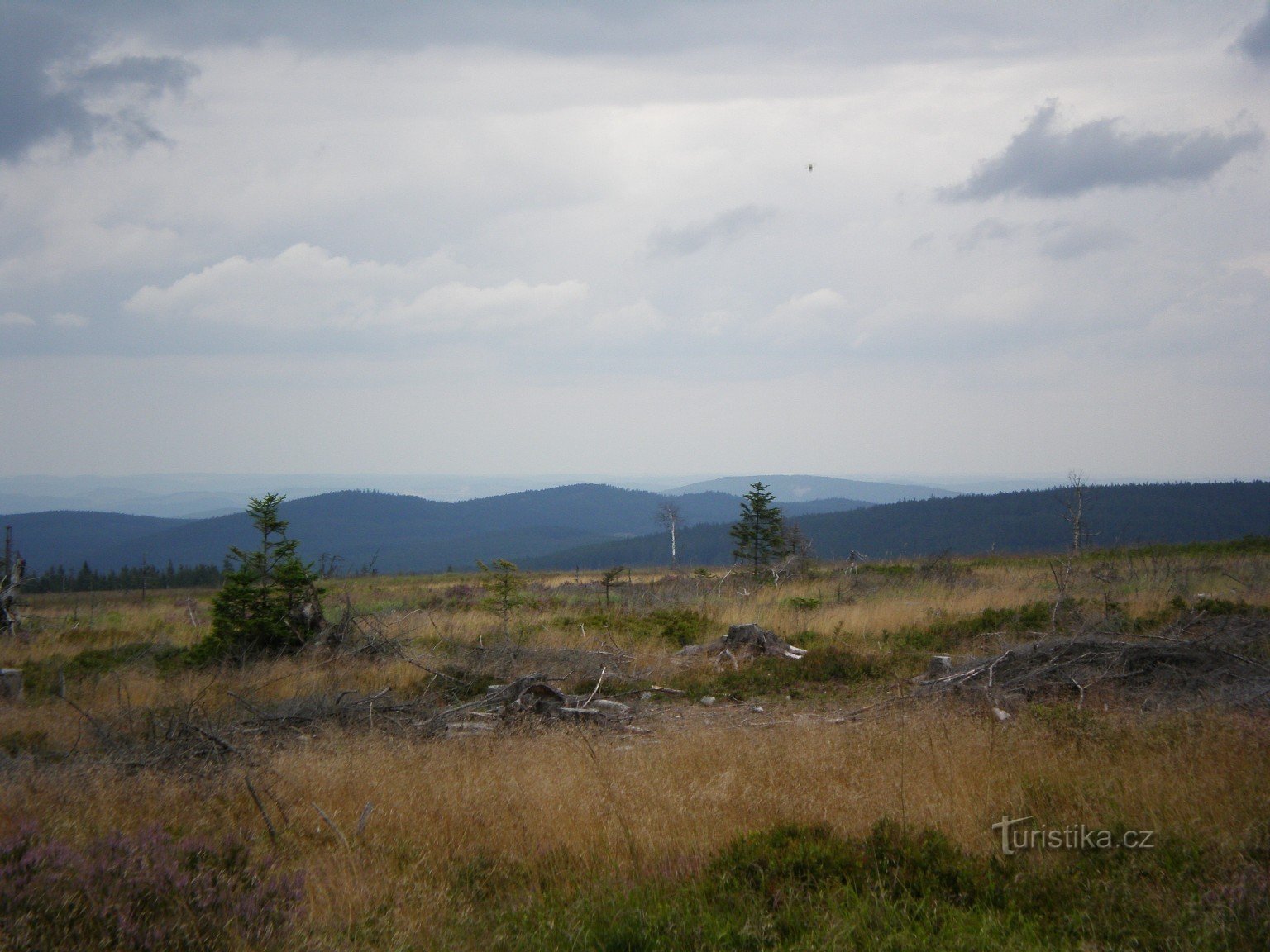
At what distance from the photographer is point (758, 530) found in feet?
106

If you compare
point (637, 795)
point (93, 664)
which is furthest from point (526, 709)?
point (93, 664)

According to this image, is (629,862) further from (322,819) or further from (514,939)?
(322,819)

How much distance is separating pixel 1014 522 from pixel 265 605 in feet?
384

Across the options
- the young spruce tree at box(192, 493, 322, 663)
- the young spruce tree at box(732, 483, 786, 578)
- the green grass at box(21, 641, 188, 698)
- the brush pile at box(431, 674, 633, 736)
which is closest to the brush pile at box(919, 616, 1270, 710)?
the brush pile at box(431, 674, 633, 736)

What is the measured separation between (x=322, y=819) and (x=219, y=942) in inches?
67.8

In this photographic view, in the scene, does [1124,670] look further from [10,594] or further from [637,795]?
[10,594]

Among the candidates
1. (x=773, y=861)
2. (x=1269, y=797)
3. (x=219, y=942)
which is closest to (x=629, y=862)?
(x=773, y=861)

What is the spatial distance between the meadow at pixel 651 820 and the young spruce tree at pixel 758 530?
21002mm

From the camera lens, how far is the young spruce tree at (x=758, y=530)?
31.9 m

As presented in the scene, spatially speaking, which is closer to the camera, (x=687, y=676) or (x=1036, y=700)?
(x=1036, y=700)

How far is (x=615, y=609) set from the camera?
20.0 metres

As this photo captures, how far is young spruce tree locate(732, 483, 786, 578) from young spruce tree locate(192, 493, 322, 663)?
65.9ft

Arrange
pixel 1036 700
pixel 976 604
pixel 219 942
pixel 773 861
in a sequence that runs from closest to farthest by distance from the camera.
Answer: pixel 219 942
pixel 773 861
pixel 1036 700
pixel 976 604

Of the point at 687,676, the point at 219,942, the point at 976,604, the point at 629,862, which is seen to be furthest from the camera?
the point at 976,604
